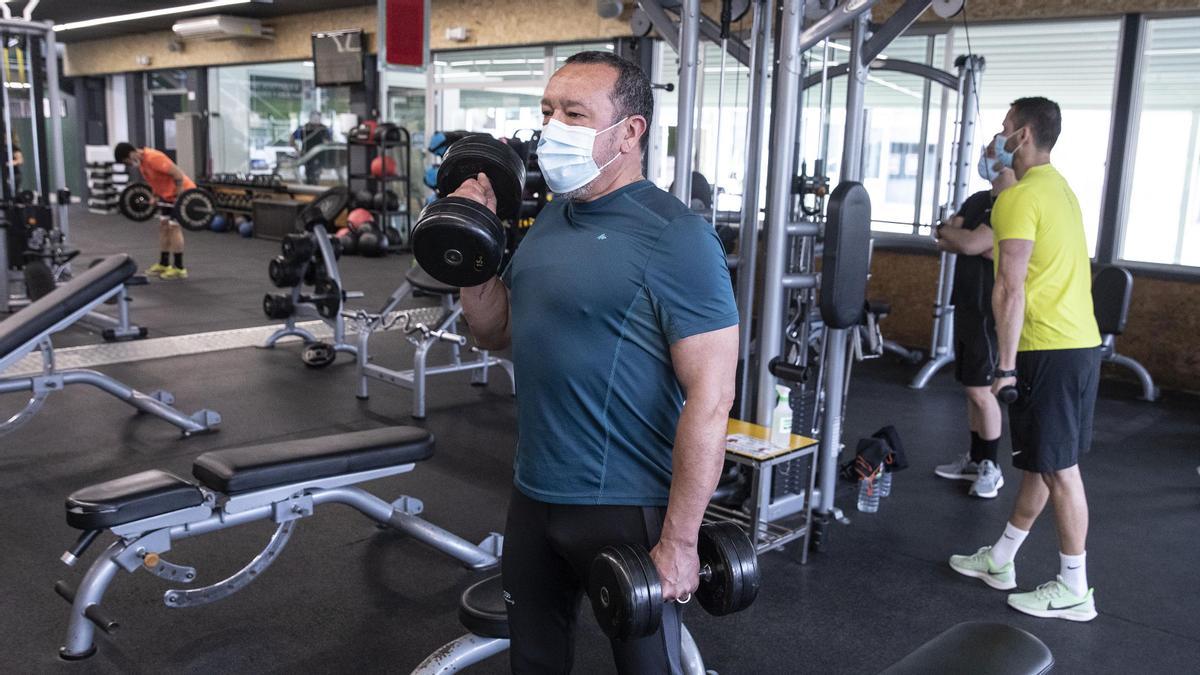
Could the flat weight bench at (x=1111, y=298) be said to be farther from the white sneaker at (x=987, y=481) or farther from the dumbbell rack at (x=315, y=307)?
the dumbbell rack at (x=315, y=307)

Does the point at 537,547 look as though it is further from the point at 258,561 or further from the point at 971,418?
the point at 971,418

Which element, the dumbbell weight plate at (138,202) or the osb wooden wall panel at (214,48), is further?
the osb wooden wall panel at (214,48)

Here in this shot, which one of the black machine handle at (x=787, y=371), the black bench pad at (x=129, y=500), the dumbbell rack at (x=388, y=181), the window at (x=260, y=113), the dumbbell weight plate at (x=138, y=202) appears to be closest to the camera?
the black bench pad at (x=129, y=500)

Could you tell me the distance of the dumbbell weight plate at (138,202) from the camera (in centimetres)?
789

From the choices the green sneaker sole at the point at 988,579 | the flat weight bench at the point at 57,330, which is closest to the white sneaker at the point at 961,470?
the green sneaker sole at the point at 988,579

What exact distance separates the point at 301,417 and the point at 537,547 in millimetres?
3005

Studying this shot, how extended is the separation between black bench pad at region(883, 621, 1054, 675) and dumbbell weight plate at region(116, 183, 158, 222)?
786 cm

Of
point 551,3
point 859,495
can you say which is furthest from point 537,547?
point 551,3

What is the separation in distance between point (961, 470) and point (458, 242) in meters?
2.85

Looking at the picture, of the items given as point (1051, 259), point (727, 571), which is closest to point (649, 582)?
point (727, 571)

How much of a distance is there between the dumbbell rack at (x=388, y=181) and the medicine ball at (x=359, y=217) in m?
0.07

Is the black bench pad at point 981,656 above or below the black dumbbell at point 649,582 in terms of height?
below

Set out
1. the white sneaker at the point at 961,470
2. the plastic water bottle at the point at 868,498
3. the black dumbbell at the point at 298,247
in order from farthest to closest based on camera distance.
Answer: the black dumbbell at the point at 298,247 → the white sneaker at the point at 961,470 → the plastic water bottle at the point at 868,498

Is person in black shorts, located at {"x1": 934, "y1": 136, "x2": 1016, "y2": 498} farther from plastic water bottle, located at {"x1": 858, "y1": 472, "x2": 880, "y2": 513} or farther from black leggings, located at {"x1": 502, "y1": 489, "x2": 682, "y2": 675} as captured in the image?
black leggings, located at {"x1": 502, "y1": 489, "x2": 682, "y2": 675}
